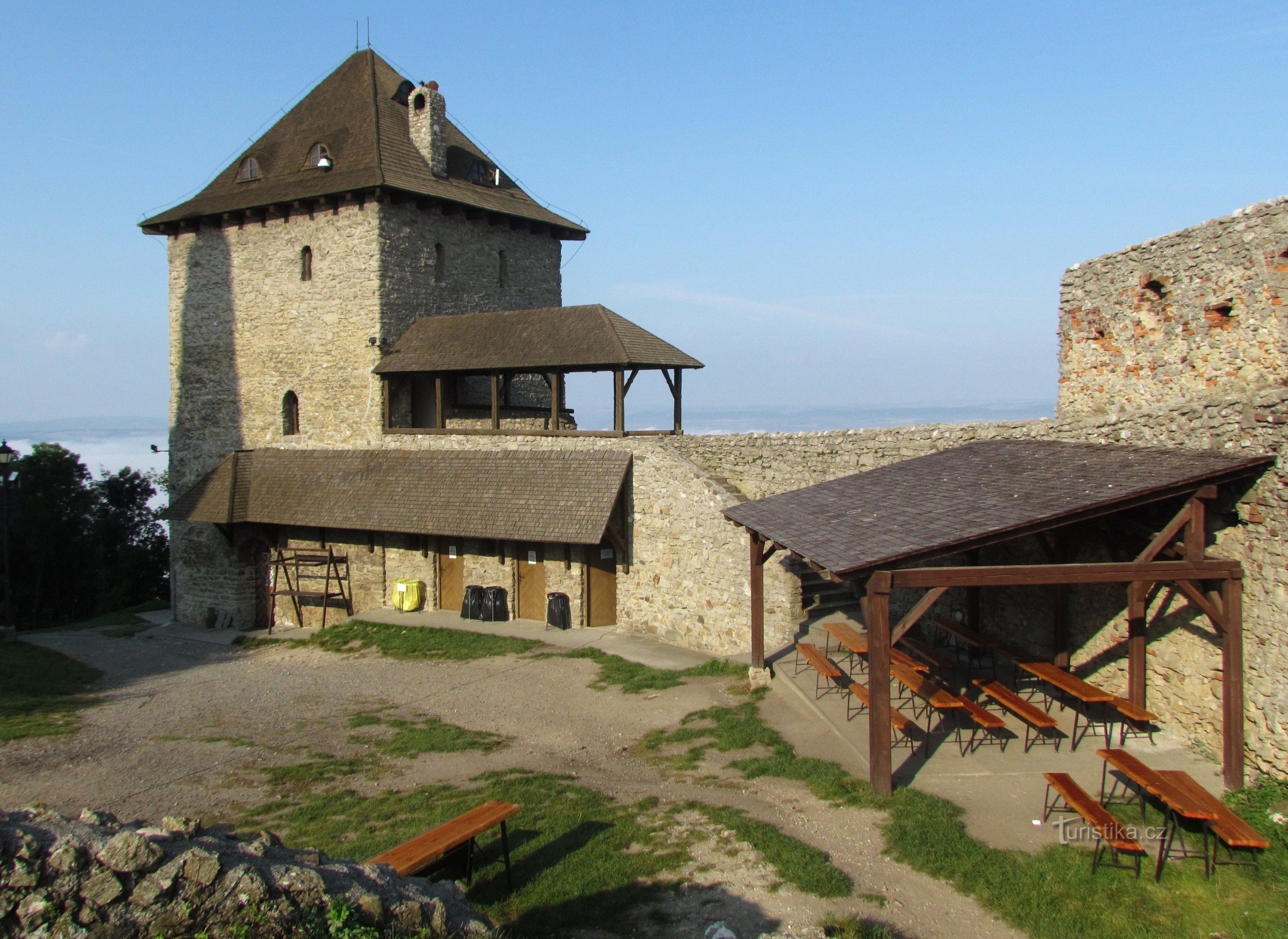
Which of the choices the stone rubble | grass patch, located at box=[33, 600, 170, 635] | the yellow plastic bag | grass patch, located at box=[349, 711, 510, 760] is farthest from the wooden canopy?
grass patch, located at box=[33, 600, 170, 635]

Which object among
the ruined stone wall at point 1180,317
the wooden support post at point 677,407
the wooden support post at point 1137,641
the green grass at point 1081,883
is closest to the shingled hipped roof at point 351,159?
the wooden support post at point 677,407

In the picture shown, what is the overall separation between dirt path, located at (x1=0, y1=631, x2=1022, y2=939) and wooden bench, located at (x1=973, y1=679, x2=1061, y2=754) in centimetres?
186

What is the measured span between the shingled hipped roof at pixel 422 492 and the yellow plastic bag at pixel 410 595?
5.12 ft

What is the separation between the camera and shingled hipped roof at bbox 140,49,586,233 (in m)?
20.5

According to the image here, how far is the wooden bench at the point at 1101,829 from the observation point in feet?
21.2

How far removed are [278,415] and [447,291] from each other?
16.5 ft

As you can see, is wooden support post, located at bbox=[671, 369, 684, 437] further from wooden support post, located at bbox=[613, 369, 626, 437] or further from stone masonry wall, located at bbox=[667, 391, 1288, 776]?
stone masonry wall, located at bbox=[667, 391, 1288, 776]

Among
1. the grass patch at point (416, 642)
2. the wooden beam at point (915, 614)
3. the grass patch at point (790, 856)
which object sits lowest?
the grass patch at point (416, 642)

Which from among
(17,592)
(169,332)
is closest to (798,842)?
(169,332)

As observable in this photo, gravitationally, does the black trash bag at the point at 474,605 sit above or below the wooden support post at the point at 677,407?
below

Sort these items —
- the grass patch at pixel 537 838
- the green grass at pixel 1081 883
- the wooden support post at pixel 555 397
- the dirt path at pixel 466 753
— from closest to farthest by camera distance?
the green grass at pixel 1081 883
the dirt path at pixel 466 753
the grass patch at pixel 537 838
the wooden support post at pixel 555 397

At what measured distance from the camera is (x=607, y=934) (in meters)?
5.93

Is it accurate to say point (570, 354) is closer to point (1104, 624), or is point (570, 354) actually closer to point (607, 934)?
point (1104, 624)

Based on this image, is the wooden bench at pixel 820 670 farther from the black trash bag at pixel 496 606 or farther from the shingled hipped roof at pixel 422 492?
the black trash bag at pixel 496 606
